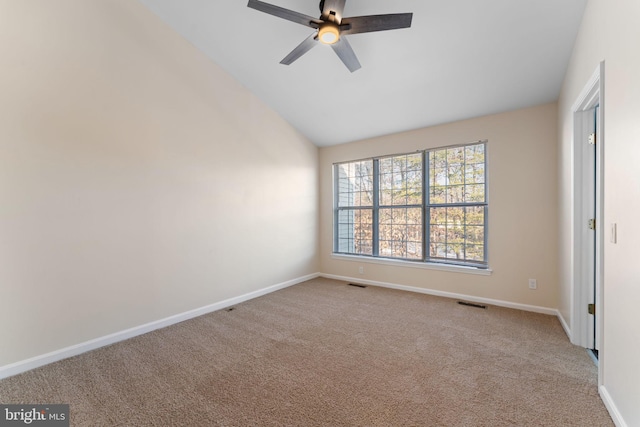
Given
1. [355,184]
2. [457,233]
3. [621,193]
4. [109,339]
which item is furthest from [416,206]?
[109,339]

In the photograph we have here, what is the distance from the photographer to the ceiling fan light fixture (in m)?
2.04

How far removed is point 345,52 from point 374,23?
15.5 inches

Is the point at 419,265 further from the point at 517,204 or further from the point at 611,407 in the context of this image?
the point at 611,407

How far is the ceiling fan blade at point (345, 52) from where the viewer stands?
223cm

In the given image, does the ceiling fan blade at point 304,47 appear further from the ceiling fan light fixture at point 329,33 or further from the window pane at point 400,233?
the window pane at point 400,233

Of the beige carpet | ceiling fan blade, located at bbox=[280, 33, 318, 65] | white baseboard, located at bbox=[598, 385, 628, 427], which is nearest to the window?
the beige carpet

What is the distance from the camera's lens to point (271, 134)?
4.21 m

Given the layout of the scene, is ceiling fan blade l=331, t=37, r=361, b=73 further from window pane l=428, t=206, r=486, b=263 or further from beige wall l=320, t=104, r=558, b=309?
window pane l=428, t=206, r=486, b=263

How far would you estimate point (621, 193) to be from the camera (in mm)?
1504

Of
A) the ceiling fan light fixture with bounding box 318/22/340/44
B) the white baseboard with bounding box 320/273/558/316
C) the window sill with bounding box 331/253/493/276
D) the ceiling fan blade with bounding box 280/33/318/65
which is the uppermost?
the ceiling fan blade with bounding box 280/33/318/65

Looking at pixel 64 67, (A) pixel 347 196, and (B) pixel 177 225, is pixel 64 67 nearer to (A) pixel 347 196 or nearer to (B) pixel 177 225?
(B) pixel 177 225

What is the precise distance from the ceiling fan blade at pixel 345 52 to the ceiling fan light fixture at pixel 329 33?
0.09 meters

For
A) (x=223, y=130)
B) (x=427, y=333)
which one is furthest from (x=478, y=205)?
(x=223, y=130)

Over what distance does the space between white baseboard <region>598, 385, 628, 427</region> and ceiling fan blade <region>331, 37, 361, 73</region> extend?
2979 millimetres
